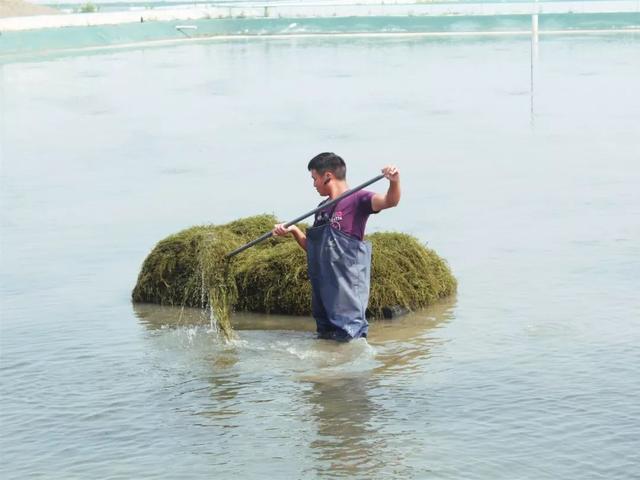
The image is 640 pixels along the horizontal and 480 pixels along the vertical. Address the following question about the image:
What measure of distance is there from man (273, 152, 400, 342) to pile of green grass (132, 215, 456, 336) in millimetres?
1177

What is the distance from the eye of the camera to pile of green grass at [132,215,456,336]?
A: 9.48 m

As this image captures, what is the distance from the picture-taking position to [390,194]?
7695 mm

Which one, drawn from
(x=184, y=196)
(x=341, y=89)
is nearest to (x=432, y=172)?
(x=184, y=196)

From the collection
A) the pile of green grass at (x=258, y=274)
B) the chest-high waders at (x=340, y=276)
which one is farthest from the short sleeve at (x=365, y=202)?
the pile of green grass at (x=258, y=274)

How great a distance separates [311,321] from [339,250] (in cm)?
162

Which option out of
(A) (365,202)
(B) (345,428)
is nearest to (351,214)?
(A) (365,202)

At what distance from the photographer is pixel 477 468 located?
6.66 metres

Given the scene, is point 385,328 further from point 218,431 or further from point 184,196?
point 184,196

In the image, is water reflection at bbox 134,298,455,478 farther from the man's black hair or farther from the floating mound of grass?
the man's black hair

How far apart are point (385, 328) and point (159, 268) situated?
1922mm

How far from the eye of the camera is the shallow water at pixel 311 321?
7.05 metres

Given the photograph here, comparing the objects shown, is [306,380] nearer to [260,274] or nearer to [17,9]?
[260,274]

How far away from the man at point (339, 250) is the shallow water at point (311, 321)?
0.90ft

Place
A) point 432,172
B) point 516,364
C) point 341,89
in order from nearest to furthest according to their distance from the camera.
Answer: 1. point 516,364
2. point 432,172
3. point 341,89
